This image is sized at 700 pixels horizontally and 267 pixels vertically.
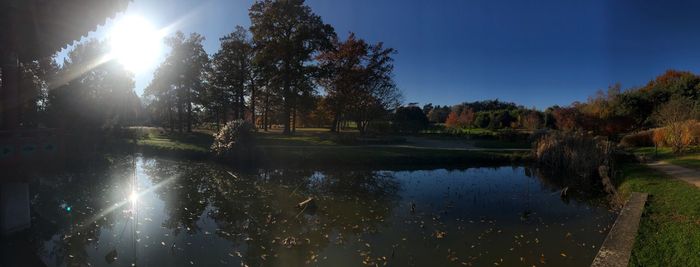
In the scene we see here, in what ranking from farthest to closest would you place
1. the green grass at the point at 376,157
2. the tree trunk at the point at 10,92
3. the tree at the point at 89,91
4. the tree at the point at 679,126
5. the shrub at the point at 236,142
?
the tree at the point at 89,91, the tree at the point at 679,126, the green grass at the point at 376,157, the shrub at the point at 236,142, the tree trunk at the point at 10,92

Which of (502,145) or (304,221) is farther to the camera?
(502,145)

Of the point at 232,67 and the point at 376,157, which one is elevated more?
the point at 232,67

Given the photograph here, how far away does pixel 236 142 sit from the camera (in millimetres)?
19547

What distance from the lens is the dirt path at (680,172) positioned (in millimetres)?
12569

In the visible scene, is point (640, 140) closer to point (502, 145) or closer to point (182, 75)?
point (502, 145)

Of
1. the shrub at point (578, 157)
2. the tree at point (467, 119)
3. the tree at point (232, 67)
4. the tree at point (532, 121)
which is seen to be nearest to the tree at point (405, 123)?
the tree at point (467, 119)

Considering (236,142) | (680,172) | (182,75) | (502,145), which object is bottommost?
(680,172)

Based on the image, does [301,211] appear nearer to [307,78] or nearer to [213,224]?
[213,224]

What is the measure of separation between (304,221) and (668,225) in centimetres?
816

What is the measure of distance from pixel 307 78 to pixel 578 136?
67.4ft

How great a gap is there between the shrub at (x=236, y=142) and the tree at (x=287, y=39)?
11104 mm

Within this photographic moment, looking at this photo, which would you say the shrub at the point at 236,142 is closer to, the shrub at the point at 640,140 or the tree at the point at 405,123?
the tree at the point at 405,123

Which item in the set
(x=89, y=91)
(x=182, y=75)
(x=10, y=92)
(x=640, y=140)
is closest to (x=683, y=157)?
(x=640, y=140)

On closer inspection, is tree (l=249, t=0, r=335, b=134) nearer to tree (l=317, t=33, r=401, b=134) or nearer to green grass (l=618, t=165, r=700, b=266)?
tree (l=317, t=33, r=401, b=134)
